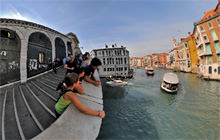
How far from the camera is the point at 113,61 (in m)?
31.7

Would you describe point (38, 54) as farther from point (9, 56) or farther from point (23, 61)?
point (9, 56)

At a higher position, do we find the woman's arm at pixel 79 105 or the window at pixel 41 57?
the window at pixel 41 57

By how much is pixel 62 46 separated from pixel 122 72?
77.6ft

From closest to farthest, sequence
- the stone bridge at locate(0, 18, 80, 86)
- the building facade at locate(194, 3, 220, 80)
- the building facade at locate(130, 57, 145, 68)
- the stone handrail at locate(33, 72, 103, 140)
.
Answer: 1. the stone handrail at locate(33, 72, 103, 140)
2. the stone bridge at locate(0, 18, 80, 86)
3. the building facade at locate(194, 3, 220, 80)
4. the building facade at locate(130, 57, 145, 68)

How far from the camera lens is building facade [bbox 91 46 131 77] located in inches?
1221

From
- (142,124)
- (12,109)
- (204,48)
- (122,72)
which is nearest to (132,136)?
(142,124)

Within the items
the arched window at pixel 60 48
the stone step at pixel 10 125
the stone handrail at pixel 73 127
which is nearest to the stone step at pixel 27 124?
the stone step at pixel 10 125

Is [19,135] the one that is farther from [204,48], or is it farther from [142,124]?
[204,48]

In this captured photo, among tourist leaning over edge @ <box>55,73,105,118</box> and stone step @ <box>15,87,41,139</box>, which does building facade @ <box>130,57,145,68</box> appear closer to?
stone step @ <box>15,87,41,139</box>

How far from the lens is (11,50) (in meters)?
6.79

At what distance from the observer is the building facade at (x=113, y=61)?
3102 cm

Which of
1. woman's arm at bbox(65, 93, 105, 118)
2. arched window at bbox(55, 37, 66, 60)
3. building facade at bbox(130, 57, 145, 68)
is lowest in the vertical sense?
woman's arm at bbox(65, 93, 105, 118)

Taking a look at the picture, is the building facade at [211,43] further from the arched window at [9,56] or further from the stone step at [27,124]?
the arched window at [9,56]

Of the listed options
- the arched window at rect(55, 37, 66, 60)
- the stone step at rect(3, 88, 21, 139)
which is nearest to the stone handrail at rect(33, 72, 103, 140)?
the stone step at rect(3, 88, 21, 139)
